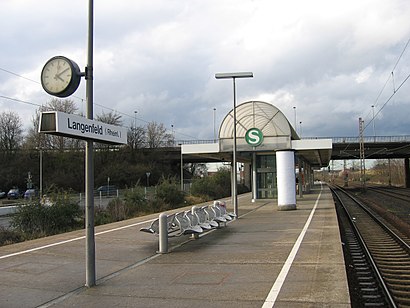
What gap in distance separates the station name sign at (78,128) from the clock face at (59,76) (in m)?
0.58

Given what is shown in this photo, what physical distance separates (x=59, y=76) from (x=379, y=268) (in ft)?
25.3

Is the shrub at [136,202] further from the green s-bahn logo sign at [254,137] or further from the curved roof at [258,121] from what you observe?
the green s-bahn logo sign at [254,137]

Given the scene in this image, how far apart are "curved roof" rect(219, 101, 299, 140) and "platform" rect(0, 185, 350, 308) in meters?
13.1

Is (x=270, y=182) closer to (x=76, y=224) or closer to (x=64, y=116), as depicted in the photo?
(x=76, y=224)

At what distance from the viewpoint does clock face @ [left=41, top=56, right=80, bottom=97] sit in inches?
267

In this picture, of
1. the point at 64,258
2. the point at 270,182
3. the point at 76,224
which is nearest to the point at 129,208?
the point at 76,224

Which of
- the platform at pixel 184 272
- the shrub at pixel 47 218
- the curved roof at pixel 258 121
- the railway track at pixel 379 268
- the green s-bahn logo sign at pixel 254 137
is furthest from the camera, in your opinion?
the curved roof at pixel 258 121

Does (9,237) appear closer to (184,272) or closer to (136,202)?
(184,272)

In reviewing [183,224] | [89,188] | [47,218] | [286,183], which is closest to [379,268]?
[183,224]

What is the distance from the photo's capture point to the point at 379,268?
10.1m

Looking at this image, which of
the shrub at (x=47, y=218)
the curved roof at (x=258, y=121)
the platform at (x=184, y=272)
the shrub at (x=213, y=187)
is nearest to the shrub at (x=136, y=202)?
the curved roof at (x=258, y=121)

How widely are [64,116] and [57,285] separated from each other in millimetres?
2714

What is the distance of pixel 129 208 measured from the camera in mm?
23250

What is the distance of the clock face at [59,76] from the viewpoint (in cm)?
677
